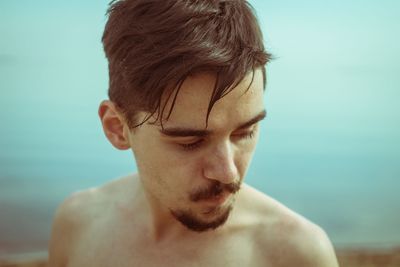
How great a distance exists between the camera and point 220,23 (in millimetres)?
1123

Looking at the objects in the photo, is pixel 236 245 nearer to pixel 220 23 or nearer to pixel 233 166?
pixel 233 166

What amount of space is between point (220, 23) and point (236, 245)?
0.55m

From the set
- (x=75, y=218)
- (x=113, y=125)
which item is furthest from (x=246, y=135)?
(x=75, y=218)

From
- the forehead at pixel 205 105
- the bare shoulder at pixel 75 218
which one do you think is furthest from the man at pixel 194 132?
the bare shoulder at pixel 75 218

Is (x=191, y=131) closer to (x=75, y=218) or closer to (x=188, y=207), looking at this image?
(x=188, y=207)

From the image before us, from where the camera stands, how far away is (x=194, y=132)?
108cm

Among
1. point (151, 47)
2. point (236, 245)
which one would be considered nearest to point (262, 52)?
point (151, 47)

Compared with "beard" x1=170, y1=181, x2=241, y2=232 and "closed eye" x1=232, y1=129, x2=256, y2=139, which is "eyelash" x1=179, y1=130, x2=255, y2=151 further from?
"beard" x1=170, y1=181, x2=241, y2=232

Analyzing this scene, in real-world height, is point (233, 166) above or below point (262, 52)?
below

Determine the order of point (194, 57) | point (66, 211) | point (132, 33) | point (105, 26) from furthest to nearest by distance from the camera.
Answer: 1. point (66, 211)
2. point (105, 26)
3. point (132, 33)
4. point (194, 57)

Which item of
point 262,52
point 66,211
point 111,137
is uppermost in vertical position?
point 262,52

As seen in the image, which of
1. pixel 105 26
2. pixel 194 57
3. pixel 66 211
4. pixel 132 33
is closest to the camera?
pixel 194 57

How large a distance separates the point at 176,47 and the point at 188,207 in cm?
37

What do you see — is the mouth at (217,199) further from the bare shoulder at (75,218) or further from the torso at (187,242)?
the bare shoulder at (75,218)
